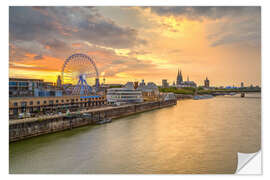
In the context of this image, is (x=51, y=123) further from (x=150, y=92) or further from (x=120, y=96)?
(x=150, y=92)

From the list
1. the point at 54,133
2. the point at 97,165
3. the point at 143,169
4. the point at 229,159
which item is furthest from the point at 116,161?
the point at 54,133

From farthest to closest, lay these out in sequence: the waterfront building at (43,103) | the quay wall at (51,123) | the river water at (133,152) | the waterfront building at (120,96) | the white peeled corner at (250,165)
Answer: the waterfront building at (120,96) < the waterfront building at (43,103) < the quay wall at (51,123) < the river water at (133,152) < the white peeled corner at (250,165)

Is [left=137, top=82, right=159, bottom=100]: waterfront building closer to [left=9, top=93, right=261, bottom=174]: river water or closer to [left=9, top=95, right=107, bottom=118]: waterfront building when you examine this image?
[left=9, top=95, right=107, bottom=118]: waterfront building

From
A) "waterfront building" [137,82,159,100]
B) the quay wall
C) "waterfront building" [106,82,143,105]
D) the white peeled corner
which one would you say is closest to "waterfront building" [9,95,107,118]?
the quay wall

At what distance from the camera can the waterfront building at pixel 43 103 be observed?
1103 centimetres

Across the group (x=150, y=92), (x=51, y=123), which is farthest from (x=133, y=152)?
(x=150, y=92)

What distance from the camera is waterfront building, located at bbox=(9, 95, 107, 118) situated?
36.2ft

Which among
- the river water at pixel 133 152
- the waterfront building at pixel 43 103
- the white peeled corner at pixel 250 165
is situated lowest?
the river water at pixel 133 152

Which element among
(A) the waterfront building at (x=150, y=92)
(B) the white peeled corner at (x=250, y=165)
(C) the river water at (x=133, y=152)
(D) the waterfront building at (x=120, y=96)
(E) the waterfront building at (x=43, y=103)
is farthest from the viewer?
(A) the waterfront building at (x=150, y=92)

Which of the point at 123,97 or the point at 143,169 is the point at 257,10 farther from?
the point at 123,97

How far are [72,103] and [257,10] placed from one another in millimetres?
15240

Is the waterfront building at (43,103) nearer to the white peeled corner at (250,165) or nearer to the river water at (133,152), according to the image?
the river water at (133,152)

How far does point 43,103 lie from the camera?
514 inches

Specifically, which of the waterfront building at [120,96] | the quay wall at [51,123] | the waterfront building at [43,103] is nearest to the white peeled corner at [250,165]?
the quay wall at [51,123]
